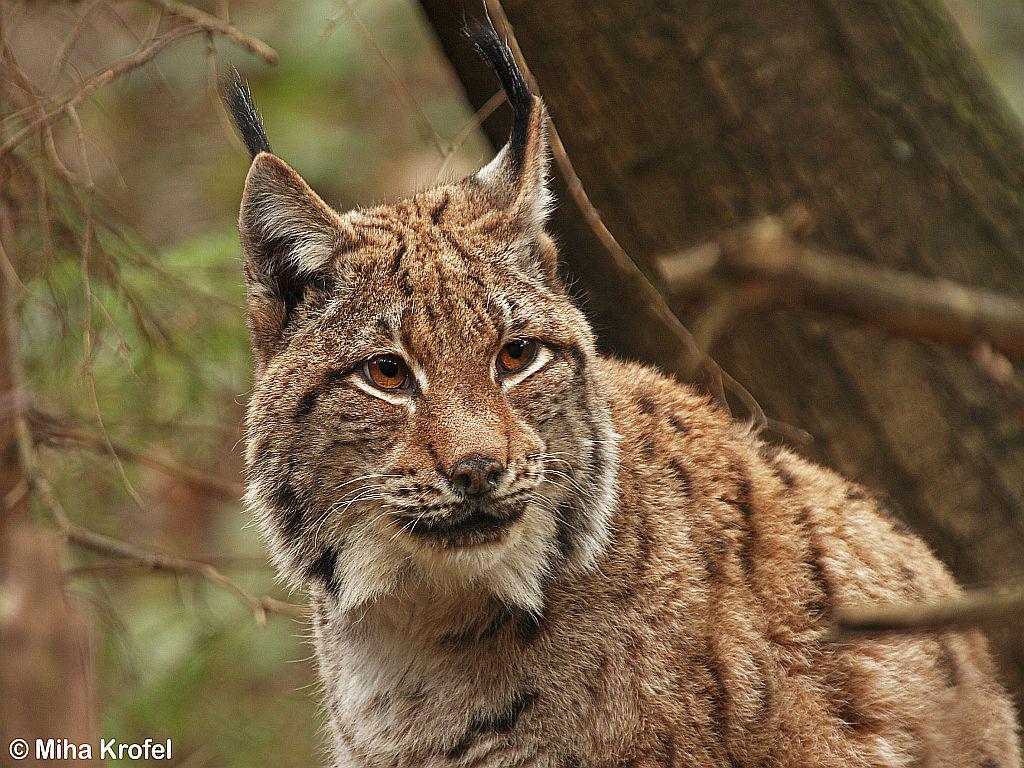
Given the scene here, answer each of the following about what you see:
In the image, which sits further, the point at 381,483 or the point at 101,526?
the point at 101,526

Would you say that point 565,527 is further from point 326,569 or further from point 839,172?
point 839,172

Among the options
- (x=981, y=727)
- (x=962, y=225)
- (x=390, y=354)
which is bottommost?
(x=981, y=727)

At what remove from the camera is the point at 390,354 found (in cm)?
423

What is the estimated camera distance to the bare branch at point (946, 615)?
72.7 inches

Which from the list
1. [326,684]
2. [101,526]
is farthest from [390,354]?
[101,526]

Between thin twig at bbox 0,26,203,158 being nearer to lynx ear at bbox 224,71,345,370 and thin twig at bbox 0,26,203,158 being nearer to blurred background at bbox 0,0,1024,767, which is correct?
blurred background at bbox 0,0,1024,767

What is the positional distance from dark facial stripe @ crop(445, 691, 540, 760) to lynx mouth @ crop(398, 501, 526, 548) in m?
0.66

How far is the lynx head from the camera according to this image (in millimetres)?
4090

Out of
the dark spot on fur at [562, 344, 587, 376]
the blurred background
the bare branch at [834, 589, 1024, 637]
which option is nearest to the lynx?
the dark spot on fur at [562, 344, 587, 376]

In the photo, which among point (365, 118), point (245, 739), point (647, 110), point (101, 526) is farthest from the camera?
point (365, 118)

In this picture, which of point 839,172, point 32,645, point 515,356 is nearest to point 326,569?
Result: point 515,356

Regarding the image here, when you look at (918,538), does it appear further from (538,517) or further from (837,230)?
(538,517)

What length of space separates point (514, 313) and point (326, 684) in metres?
1.75

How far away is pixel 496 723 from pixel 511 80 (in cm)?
223
